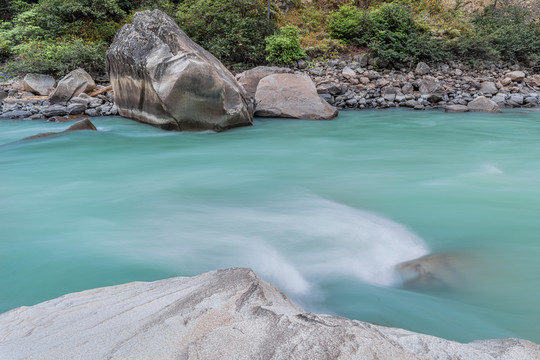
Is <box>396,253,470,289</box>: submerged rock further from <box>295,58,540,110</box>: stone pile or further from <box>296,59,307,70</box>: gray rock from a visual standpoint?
<box>296,59,307,70</box>: gray rock

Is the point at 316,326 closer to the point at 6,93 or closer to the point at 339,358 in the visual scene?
the point at 339,358

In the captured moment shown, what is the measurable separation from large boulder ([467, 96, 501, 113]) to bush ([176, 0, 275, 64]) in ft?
24.0

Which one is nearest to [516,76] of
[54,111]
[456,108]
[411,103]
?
[456,108]

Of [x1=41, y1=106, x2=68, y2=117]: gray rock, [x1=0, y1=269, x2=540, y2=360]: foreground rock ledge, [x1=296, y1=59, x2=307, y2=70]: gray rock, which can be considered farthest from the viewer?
[x1=296, y1=59, x2=307, y2=70]: gray rock

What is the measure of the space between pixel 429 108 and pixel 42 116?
10.5m

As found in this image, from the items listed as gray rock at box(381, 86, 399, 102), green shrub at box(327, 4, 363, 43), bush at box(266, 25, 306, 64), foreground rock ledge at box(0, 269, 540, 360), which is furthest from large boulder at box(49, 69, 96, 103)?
foreground rock ledge at box(0, 269, 540, 360)

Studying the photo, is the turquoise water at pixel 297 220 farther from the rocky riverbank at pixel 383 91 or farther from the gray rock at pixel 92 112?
the rocky riverbank at pixel 383 91

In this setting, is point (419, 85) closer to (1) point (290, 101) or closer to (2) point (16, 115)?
(1) point (290, 101)

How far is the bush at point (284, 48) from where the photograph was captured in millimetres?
13445

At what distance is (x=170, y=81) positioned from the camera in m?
7.05

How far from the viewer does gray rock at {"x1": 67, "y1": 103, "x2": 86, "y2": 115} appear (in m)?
9.81

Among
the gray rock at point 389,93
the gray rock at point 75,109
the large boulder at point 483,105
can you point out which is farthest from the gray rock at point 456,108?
the gray rock at point 75,109

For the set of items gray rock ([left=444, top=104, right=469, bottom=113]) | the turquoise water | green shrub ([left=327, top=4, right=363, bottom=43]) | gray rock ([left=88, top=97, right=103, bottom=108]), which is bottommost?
A: the turquoise water

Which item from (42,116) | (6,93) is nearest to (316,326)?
(42,116)
